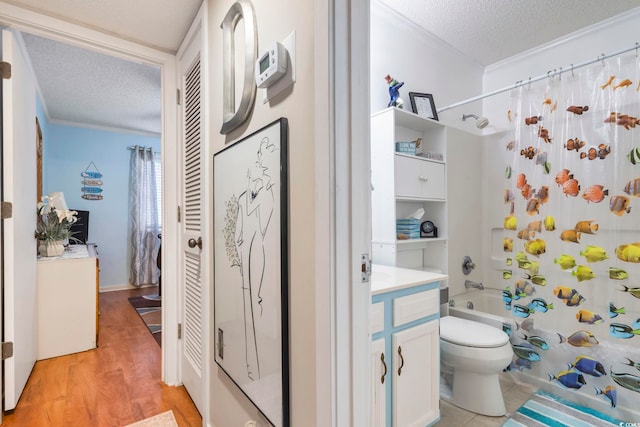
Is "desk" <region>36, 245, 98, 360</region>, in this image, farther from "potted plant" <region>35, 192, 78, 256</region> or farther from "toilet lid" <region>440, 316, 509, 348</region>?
"toilet lid" <region>440, 316, 509, 348</region>

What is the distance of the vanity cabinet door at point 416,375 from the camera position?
132 centimetres

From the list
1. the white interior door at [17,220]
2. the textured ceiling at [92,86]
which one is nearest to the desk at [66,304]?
the white interior door at [17,220]

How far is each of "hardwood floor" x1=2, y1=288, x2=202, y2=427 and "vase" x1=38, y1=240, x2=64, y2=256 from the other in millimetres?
828

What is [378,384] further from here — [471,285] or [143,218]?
[143,218]

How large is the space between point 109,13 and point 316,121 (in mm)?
1613

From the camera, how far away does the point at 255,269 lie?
42.1 inches

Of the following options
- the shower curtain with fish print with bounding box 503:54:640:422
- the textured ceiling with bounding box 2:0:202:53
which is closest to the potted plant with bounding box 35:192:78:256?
the textured ceiling with bounding box 2:0:202:53

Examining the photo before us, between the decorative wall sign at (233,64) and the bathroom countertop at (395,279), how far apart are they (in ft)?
2.81

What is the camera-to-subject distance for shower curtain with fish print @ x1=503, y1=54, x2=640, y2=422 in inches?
66.9

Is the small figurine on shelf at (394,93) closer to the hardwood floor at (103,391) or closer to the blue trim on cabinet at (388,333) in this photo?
the blue trim on cabinet at (388,333)

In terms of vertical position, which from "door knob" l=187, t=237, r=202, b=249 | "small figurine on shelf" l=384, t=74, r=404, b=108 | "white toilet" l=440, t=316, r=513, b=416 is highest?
"small figurine on shelf" l=384, t=74, r=404, b=108

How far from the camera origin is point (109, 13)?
1.64 metres

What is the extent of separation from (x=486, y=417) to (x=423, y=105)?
1.98 metres

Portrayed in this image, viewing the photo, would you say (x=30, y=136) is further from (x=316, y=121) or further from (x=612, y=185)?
(x=612, y=185)
